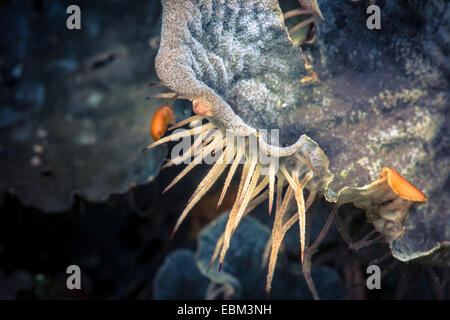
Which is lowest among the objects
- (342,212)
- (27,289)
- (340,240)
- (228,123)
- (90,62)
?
(27,289)

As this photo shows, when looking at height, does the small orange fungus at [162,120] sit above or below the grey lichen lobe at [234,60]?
below

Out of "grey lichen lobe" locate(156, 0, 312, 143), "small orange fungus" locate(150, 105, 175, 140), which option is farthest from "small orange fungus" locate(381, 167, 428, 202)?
"small orange fungus" locate(150, 105, 175, 140)

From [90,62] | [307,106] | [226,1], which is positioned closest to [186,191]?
[307,106]

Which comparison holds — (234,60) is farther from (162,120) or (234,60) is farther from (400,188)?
(400,188)

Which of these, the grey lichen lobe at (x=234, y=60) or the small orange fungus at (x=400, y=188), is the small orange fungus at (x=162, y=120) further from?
the small orange fungus at (x=400, y=188)

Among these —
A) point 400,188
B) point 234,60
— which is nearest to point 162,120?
point 234,60

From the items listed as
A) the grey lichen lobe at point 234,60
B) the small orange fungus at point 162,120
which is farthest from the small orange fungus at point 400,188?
the small orange fungus at point 162,120

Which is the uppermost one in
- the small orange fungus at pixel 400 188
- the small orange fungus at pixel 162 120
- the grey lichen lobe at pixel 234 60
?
the grey lichen lobe at pixel 234 60
